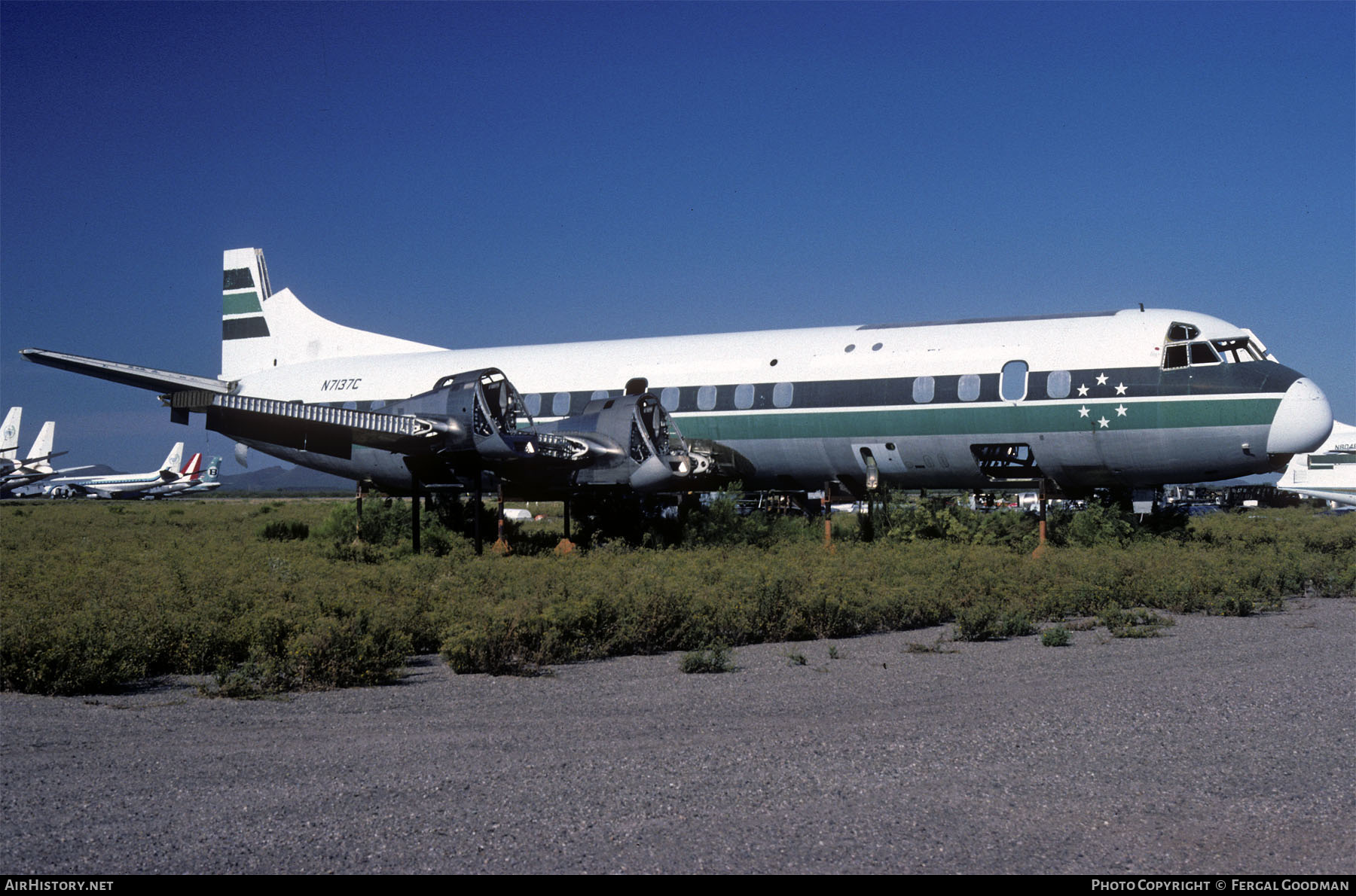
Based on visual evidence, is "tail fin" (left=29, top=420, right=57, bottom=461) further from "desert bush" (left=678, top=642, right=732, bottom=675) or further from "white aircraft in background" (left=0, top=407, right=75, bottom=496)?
"desert bush" (left=678, top=642, right=732, bottom=675)

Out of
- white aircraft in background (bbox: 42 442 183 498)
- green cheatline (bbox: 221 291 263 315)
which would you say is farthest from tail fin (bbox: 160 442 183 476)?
green cheatline (bbox: 221 291 263 315)

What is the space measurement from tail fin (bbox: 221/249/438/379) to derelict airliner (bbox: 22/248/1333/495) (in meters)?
4.65

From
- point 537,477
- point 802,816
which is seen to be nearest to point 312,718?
point 802,816

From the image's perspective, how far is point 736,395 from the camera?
2241cm

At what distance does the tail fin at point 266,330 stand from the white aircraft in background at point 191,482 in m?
64.2

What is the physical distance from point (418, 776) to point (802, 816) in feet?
7.03

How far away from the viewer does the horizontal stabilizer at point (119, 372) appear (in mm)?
23188

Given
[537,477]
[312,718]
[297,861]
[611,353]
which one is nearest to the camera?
[297,861]

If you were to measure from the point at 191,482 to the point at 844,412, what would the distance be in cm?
8293

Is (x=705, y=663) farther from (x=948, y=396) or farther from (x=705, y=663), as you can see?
(x=948, y=396)

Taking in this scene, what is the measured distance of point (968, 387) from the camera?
2028 centimetres

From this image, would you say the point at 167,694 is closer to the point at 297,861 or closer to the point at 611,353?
the point at 297,861

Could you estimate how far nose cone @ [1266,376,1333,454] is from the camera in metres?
18.1

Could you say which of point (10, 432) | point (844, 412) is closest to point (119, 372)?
point (844, 412)
